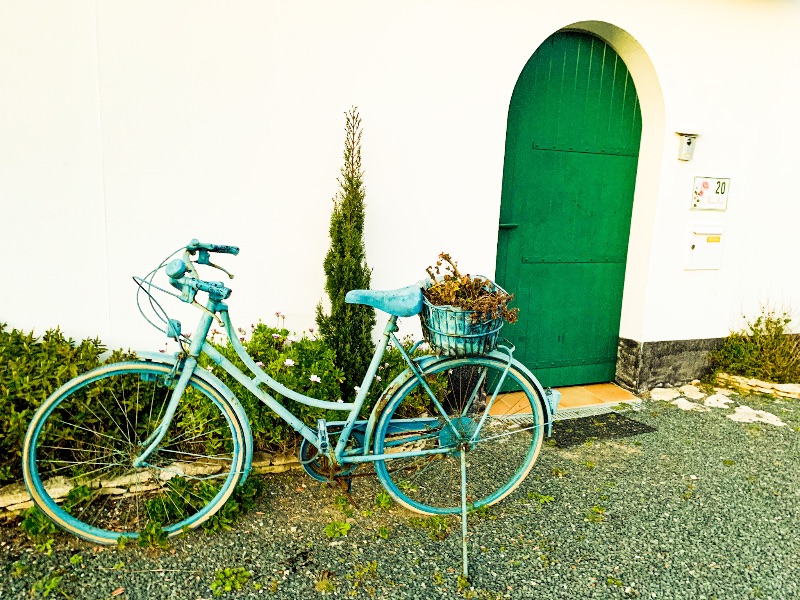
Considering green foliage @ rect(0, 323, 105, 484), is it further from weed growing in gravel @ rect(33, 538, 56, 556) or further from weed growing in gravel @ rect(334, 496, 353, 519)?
weed growing in gravel @ rect(334, 496, 353, 519)

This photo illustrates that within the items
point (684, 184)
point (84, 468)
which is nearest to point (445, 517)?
point (84, 468)

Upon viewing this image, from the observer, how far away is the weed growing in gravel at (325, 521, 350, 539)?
307 centimetres

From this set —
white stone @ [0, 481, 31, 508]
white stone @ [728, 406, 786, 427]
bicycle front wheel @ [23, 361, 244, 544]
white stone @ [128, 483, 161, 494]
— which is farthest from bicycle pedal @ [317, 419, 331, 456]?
white stone @ [728, 406, 786, 427]

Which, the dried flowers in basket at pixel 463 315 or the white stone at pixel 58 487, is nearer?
the dried flowers in basket at pixel 463 315

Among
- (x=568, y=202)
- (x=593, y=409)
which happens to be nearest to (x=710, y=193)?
(x=568, y=202)

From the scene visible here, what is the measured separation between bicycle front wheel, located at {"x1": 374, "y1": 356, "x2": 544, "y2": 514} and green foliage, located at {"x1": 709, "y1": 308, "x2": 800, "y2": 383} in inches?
89.2

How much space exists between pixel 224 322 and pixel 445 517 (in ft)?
5.29

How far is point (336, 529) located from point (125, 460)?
3.76ft

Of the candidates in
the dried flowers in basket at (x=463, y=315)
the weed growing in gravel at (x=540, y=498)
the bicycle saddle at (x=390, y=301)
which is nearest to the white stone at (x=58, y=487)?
the bicycle saddle at (x=390, y=301)

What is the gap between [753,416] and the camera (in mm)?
4902

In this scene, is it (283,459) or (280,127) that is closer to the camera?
(283,459)

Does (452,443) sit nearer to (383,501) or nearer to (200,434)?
(383,501)

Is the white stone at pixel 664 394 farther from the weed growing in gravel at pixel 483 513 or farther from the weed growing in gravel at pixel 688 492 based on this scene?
the weed growing in gravel at pixel 483 513

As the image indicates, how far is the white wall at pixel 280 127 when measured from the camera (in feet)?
11.7
